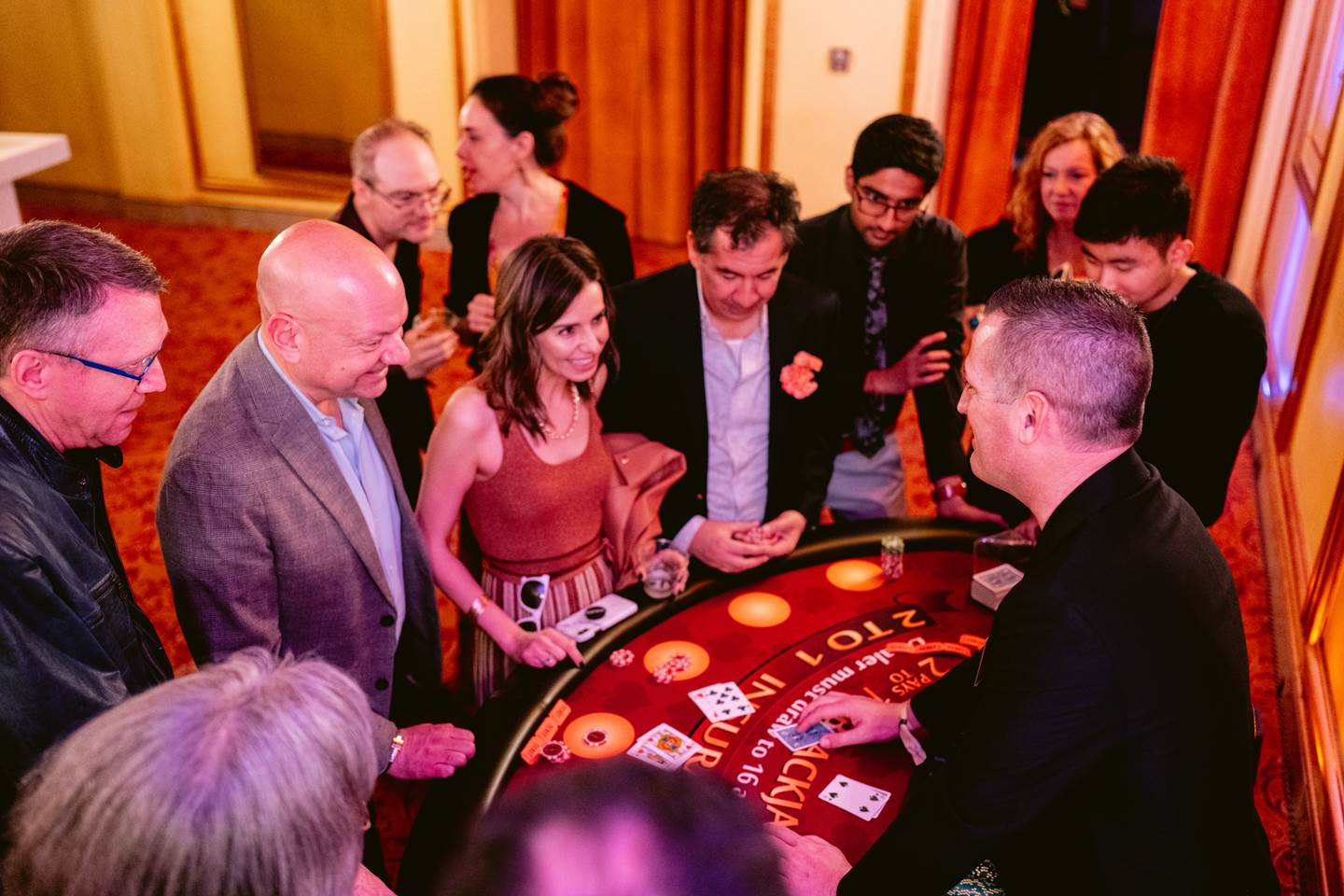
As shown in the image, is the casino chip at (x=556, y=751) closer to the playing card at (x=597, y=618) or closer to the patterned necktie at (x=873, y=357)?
the playing card at (x=597, y=618)

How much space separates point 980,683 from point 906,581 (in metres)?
1.10

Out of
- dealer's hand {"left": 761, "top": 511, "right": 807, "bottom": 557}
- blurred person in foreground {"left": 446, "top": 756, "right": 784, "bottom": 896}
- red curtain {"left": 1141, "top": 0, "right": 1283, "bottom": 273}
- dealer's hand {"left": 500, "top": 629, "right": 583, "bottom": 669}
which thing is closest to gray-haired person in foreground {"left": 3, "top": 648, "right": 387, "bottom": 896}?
blurred person in foreground {"left": 446, "top": 756, "right": 784, "bottom": 896}

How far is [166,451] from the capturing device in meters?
4.99

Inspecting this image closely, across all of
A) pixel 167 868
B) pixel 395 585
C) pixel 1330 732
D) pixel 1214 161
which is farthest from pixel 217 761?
pixel 1214 161

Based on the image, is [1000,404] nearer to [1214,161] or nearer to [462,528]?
[462,528]

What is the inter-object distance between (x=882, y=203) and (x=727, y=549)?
50.1 inches

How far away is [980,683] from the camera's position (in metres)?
1.63

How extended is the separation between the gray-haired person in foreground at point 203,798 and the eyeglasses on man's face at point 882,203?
259 centimetres

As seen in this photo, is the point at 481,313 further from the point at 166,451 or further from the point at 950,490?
the point at 166,451

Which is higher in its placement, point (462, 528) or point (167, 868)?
point (167, 868)

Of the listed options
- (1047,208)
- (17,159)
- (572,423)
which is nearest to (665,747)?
(572,423)

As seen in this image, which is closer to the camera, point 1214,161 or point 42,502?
point 42,502

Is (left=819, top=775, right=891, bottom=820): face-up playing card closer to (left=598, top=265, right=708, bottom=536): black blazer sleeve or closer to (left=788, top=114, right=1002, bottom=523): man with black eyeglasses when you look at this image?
(left=598, top=265, right=708, bottom=536): black blazer sleeve

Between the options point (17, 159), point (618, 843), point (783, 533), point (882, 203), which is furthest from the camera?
point (17, 159)
